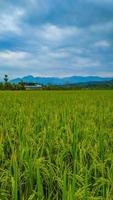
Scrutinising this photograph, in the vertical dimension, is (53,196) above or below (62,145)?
below

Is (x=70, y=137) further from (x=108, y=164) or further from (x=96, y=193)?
(x=96, y=193)

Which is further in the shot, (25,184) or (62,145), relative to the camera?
(62,145)

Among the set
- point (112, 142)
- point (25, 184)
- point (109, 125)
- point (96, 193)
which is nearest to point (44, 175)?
point (25, 184)

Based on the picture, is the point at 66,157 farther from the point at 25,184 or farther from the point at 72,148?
the point at 25,184

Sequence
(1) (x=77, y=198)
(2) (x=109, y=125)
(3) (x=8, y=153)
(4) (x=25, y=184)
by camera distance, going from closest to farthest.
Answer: (1) (x=77, y=198) → (4) (x=25, y=184) → (3) (x=8, y=153) → (2) (x=109, y=125)

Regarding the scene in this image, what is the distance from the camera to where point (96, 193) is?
2.18 m

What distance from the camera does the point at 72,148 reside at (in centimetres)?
310

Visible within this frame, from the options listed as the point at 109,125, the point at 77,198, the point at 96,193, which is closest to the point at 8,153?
the point at 96,193

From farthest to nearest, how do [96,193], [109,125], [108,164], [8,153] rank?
[109,125] < [8,153] < [108,164] < [96,193]

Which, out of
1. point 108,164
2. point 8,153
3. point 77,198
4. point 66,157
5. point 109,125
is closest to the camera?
point 77,198

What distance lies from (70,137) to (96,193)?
1.29 metres

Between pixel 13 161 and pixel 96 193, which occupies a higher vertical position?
pixel 13 161

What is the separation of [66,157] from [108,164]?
447 millimetres

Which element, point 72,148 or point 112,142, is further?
point 112,142
